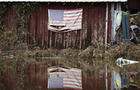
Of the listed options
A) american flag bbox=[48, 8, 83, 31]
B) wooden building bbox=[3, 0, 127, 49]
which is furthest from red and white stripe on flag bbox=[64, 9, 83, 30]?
wooden building bbox=[3, 0, 127, 49]

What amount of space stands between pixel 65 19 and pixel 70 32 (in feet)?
2.81

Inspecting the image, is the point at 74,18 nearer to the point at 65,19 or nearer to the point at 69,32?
the point at 65,19

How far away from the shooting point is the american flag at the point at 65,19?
665 inches

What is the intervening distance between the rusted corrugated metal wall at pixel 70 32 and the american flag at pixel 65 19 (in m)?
0.30

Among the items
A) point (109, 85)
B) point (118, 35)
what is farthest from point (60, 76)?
point (118, 35)

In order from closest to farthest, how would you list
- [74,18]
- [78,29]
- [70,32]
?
1. [74,18]
2. [78,29]
3. [70,32]

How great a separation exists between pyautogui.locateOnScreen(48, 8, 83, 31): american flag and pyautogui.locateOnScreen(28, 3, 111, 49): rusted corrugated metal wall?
30cm

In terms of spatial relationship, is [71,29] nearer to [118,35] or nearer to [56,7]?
[56,7]

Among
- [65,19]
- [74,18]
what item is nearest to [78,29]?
[74,18]

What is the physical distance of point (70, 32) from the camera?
1719cm

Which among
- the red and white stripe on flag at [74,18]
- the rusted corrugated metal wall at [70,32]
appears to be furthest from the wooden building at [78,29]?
the red and white stripe on flag at [74,18]

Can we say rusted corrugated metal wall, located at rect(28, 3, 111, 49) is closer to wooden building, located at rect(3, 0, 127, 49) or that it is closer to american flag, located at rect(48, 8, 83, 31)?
wooden building, located at rect(3, 0, 127, 49)

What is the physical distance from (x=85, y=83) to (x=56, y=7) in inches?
420

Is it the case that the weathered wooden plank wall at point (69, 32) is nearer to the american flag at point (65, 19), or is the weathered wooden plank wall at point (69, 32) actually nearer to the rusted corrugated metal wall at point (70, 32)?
the rusted corrugated metal wall at point (70, 32)
